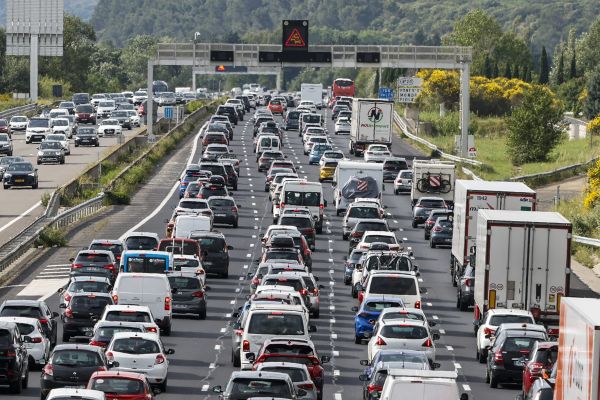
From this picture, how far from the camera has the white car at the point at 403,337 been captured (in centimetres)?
3831

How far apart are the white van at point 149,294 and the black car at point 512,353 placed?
1036cm

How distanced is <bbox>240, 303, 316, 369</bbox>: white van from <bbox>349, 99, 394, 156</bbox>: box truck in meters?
65.6

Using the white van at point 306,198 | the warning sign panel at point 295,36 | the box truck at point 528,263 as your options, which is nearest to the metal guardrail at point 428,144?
the warning sign panel at point 295,36

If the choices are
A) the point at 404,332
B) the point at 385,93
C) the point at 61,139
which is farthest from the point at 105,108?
the point at 404,332

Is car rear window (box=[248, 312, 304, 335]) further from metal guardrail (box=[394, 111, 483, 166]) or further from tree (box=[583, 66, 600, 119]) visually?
tree (box=[583, 66, 600, 119])

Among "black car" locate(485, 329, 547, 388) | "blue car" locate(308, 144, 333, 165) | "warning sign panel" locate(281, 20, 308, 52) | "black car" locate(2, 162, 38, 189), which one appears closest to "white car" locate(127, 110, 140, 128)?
"warning sign panel" locate(281, 20, 308, 52)

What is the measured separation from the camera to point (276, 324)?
38125mm

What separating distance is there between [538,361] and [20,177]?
182 ft

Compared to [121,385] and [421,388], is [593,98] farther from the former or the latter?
[421,388]

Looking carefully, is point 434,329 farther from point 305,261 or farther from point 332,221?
point 332,221

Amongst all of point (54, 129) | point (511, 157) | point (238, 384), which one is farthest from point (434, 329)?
point (54, 129)

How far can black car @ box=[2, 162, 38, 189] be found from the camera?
284 feet

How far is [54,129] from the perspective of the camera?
118 metres

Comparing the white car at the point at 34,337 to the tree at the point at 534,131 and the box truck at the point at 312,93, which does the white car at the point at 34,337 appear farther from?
the box truck at the point at 312,93
